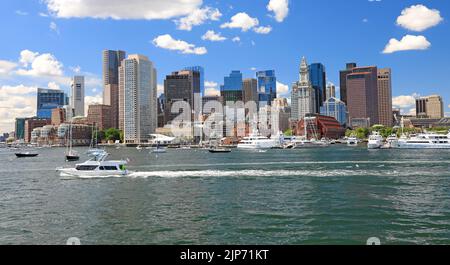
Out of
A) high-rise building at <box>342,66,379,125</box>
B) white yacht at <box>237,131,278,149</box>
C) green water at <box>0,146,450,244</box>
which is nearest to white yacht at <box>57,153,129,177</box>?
green water at <box>0,146,450,244</box>

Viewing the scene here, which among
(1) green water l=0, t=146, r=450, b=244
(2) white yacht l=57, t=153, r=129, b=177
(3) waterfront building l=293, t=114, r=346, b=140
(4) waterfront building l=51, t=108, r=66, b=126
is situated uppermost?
(4) waterfront building l=51, t=108, r=66, b=126

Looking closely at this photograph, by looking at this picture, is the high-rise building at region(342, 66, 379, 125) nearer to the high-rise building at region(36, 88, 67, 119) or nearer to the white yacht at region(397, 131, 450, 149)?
the white yacht at region(397, 131, 450, 149)

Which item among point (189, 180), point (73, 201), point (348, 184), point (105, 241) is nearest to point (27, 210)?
point (73, 201)

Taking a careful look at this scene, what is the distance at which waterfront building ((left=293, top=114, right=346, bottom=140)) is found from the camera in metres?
169

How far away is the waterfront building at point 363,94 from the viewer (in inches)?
5901

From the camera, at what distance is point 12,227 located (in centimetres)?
1423

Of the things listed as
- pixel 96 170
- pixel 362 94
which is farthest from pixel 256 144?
pixel 362 94

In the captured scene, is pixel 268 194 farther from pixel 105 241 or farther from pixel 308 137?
pixel 308 137

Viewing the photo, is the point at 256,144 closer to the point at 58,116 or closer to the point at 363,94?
the point at 363,94

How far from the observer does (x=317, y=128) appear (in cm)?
17088

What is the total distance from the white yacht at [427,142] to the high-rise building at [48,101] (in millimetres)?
124661

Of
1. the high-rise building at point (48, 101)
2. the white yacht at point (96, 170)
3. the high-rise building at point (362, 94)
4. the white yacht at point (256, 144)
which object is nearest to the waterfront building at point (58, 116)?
the high-rise building at point (48, 101)

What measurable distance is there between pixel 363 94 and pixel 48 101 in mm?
137505

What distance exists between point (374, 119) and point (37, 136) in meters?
162
